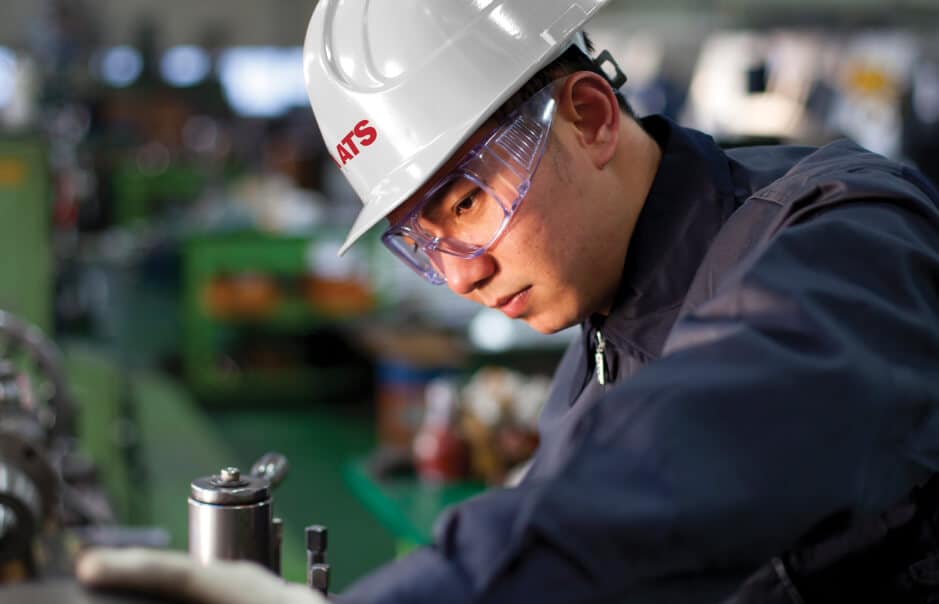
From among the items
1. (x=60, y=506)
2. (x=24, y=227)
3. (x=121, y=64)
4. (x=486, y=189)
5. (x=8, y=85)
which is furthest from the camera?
(x=121, y=64)

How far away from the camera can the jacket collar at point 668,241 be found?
3.87 ft

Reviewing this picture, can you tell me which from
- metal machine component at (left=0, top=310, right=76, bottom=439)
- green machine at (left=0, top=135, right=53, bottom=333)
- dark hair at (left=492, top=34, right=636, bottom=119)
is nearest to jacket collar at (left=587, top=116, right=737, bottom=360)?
dark hair at (left=492, top=34, right=636, bottom=119)

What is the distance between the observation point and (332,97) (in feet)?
3.91

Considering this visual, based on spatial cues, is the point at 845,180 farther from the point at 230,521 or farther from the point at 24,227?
the point at 24,227

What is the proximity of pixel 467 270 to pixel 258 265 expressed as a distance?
5438mm

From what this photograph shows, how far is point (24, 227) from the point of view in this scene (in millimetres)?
3238

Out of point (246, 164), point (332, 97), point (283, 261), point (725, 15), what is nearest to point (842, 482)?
point (332, 97)

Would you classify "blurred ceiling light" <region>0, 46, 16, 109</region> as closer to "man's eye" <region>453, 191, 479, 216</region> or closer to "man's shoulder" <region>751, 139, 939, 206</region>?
"man's eye" <region>453, 191, 479, 216</region>

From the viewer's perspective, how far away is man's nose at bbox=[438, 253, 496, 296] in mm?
1151

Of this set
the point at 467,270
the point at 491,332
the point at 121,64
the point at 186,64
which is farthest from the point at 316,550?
the point at 186,64

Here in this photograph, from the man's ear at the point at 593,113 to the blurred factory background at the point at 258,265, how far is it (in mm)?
836

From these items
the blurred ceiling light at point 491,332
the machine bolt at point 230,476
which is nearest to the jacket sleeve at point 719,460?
the machine bolt at point 230,476

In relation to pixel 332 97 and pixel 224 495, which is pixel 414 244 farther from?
pixel 224 495

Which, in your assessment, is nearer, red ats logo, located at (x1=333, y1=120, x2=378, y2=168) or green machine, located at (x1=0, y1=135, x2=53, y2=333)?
red ats logo, located at (x1=333, y1=120, x2=378, y2=168)
